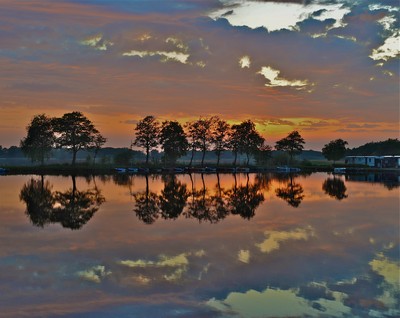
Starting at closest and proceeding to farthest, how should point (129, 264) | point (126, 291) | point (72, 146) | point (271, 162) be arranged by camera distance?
point (126, 291) → point (129, 264) → point (72, 146) → point (271, 162)

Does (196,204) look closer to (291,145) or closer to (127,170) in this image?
(127,170)

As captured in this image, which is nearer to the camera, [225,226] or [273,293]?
[273,293]

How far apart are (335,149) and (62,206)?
104 metres

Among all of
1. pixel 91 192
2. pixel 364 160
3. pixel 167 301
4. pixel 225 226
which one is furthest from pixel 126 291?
pixel 364 160

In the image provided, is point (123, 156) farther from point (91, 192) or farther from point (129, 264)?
point (129, 264)

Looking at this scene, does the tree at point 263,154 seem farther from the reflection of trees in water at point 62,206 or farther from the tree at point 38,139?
the reflection of trees in water at point 62,206

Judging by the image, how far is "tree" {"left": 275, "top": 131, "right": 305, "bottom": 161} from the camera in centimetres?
12594

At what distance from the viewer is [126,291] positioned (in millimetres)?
14531

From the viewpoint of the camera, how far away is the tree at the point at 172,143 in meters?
106

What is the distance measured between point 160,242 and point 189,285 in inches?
296

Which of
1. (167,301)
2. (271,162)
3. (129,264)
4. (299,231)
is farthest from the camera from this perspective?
(271,162)

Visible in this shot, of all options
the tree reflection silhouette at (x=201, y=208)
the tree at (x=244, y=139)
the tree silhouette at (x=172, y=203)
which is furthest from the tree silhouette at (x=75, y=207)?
the tree at (x=244, y=139)

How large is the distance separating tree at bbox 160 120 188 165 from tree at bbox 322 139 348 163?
47223mm

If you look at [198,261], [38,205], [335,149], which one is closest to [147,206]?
[38,205]
